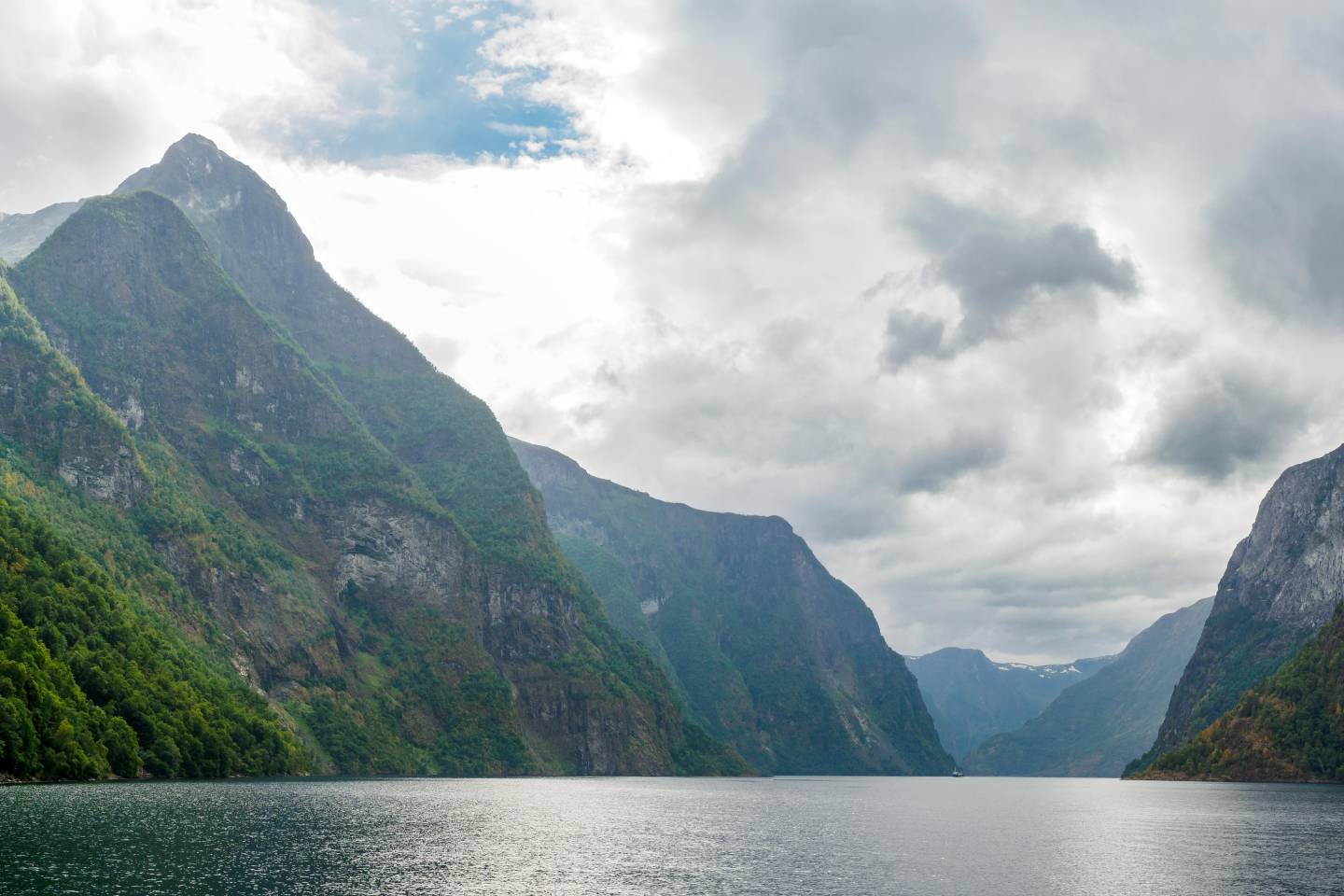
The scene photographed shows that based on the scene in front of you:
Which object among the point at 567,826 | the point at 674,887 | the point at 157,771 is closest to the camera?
the point at 674,887

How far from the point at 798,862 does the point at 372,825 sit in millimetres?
53586

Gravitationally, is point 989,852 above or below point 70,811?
below

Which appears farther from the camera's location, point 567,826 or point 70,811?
point 567,826

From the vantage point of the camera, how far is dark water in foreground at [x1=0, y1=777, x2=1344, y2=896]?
88.5m

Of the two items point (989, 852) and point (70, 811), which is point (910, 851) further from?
point (70, 811)

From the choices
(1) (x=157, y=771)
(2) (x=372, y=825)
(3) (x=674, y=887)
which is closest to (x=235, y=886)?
(3) (x=674, y=887)

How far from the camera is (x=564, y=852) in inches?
4783

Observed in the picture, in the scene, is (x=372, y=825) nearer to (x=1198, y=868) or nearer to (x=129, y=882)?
(x=129, y=882)

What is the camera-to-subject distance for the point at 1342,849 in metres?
127

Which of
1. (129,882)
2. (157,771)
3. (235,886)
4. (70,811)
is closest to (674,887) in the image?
(235,886)

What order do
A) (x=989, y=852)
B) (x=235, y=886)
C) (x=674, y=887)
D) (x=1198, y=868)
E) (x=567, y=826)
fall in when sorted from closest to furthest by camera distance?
(x=235, y=886), (x=674, y=887), (x=1198, y=868), (x=989, y=852), (x=567, y=826)

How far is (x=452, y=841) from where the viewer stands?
406 feet

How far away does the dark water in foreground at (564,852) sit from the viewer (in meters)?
88.5

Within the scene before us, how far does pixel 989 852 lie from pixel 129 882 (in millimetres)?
96847
